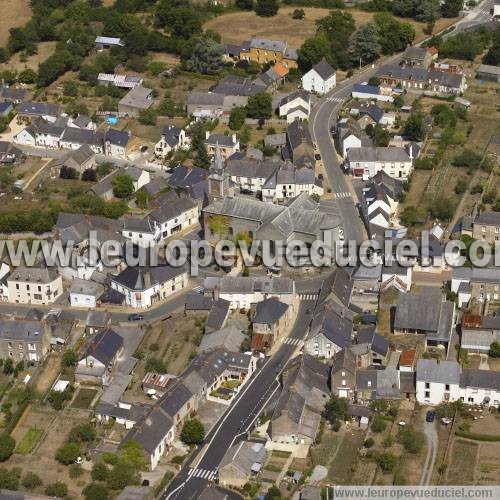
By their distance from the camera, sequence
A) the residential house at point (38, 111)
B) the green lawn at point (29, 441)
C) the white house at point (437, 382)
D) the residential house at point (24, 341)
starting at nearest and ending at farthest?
the green lawn at point (29, 441), the white house at point (437, 382), the residential house at point (24, 341), the residential house at point (38, 111)

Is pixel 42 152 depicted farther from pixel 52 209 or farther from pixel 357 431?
pixel 357 431

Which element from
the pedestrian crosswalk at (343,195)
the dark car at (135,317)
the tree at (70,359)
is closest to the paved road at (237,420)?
the dark car at (135,317)

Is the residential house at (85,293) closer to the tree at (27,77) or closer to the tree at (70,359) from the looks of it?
the tree at (70,359)

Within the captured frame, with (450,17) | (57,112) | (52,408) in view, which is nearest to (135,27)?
(57,112)

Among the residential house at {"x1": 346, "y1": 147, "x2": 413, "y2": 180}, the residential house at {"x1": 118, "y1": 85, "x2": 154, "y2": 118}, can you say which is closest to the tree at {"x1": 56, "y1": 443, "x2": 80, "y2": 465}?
the residential house at {"x1": 346, "y1": 147, "x2": 413, "y2": 180}

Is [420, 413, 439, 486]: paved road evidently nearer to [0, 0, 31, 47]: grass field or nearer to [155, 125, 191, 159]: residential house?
[155, 125, 191, 159]: residential house

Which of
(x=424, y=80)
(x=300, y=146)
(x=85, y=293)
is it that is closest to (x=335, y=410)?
(x=85, y=293)

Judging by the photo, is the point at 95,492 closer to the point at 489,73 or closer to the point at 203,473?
the point at 203,473
